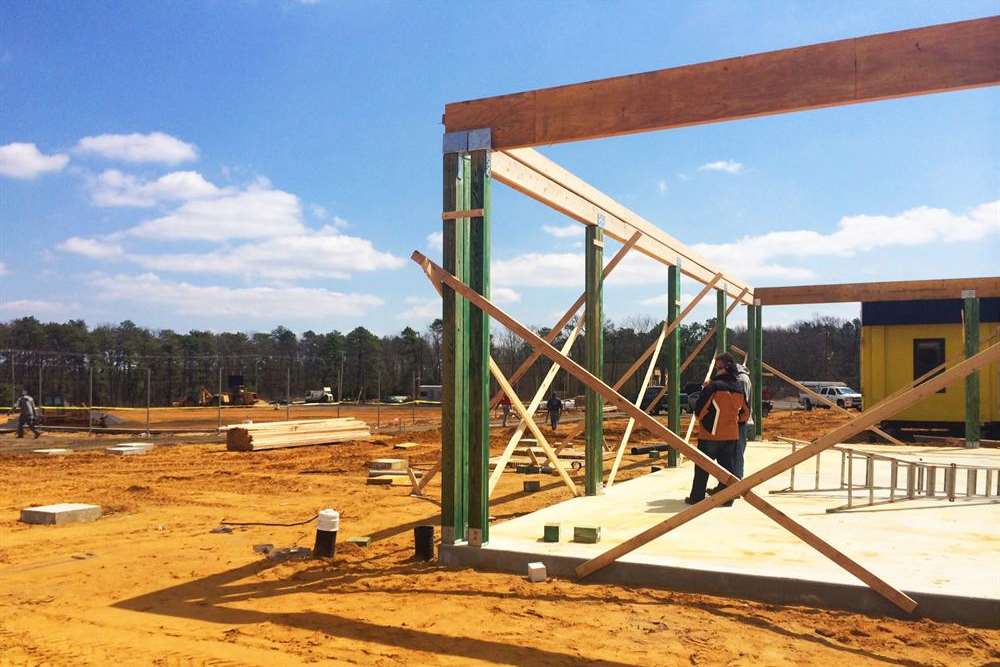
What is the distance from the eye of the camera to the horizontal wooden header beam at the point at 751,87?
530cm

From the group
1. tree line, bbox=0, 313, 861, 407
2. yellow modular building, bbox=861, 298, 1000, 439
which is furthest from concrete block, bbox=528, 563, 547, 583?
tree line, bbox=0, 313, 861, 407

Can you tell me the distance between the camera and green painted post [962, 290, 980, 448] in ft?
55.9

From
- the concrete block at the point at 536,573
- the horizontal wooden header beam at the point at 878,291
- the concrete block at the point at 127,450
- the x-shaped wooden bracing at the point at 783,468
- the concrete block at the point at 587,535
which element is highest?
the horizontal wooden header beam at the point at 878,291

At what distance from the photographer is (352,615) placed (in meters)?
5.16

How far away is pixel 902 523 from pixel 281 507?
7.18m

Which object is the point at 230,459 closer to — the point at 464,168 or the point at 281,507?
the point at 281,507

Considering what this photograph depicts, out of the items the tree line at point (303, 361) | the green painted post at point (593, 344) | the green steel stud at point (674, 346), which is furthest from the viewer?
the tree line at point (303, 361)

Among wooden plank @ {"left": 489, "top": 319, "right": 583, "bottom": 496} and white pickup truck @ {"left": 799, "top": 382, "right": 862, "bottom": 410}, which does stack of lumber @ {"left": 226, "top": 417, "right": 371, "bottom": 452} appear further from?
white pickup truck @ {"left": 799, "top": 382, "right": 862, "bottom": 410}

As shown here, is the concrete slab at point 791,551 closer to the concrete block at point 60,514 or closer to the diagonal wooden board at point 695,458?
the diagonal wooden board at point 695,458

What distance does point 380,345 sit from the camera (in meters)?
77.4

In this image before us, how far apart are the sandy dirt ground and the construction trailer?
0.52 m

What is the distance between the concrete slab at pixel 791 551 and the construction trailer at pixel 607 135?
0.22 meters

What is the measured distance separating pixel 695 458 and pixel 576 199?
5.02 metres

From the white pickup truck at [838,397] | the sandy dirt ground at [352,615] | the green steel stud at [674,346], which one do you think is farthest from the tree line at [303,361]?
the sandy dirt ground at [352,615]
